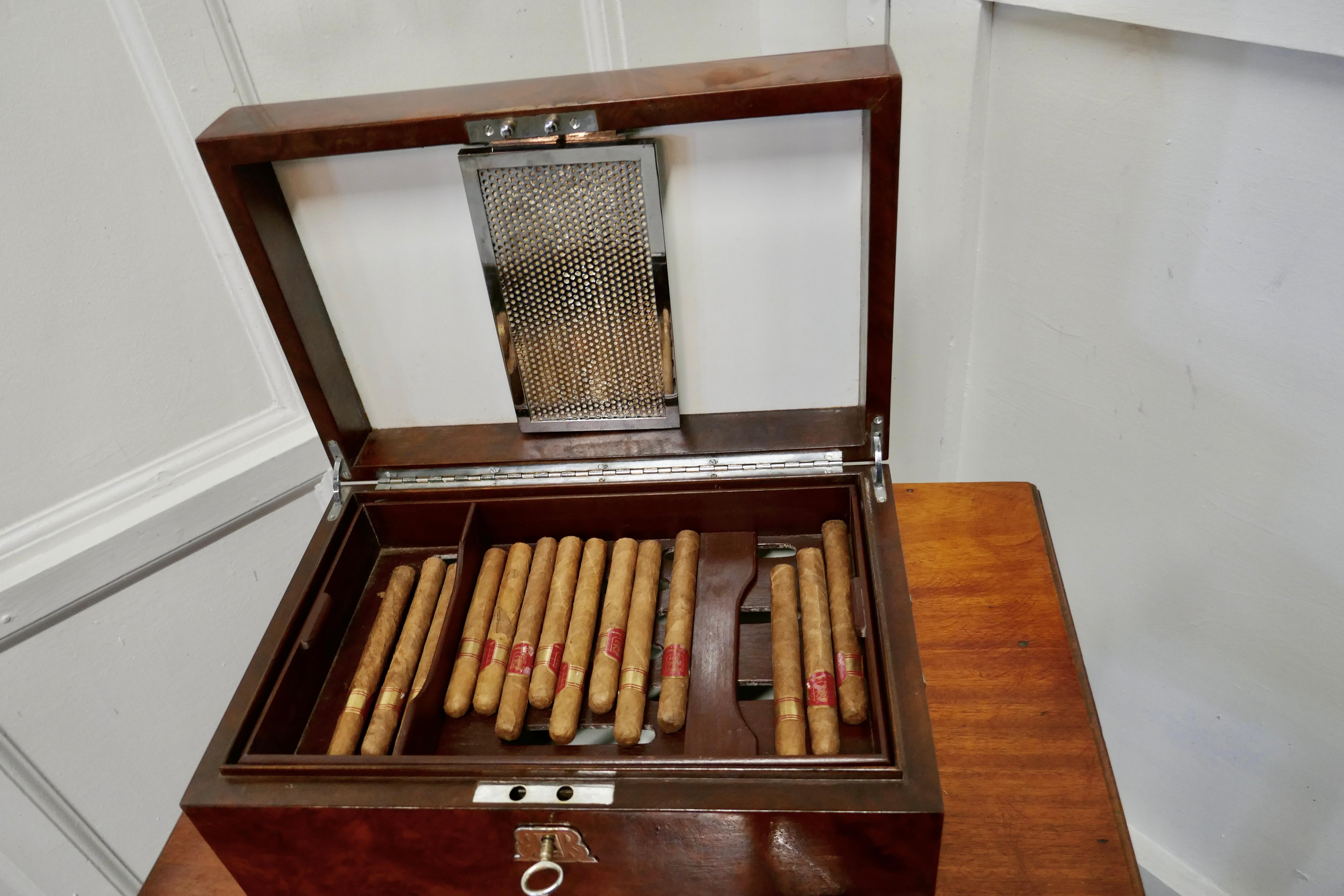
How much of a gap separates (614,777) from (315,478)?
1337mm

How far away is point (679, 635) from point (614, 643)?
0.35ft

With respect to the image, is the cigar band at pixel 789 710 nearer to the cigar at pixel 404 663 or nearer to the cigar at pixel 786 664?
the cigar at pixel 786 664

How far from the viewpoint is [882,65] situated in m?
1.18

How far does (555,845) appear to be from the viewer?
3.64 feet

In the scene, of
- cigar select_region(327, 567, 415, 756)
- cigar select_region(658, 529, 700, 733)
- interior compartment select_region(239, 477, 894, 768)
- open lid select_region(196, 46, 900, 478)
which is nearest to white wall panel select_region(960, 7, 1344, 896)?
open lid select_region(196, 46, 900, 478)

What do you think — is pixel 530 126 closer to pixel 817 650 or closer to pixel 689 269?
pixel 689 269

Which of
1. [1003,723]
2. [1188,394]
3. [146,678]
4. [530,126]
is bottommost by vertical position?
[146,678]

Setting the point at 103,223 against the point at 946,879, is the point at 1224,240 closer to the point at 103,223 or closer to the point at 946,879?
the point at 946,879

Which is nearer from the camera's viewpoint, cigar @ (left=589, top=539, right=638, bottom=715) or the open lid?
the open lid

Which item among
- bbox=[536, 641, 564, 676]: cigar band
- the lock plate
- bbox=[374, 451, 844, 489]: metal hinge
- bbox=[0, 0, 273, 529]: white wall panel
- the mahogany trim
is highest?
bbox=[0, 0, 273, 529]: white wall panel

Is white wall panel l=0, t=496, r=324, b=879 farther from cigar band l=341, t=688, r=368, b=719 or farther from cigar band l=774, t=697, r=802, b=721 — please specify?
cigar band l=774, t=697, r=802, b=721

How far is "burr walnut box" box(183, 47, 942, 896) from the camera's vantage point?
3.56ft

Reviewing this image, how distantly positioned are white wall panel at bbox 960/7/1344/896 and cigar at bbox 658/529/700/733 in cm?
92

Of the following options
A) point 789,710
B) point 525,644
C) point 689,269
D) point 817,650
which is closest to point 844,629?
point 817,650
